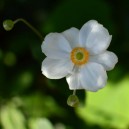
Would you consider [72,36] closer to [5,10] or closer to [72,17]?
[72,17]

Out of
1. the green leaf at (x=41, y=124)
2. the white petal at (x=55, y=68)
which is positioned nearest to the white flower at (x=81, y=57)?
the white petal at (x=55, y=68)

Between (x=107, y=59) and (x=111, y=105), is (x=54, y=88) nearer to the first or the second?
(x=111, y=105)

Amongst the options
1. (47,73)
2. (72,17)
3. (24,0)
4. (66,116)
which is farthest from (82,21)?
(47,73)

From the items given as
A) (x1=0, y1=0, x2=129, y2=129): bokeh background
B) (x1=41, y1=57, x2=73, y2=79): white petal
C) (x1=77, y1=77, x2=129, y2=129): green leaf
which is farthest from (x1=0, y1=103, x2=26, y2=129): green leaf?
(x1=41, y1=57, x2=73, y2=79): white petal

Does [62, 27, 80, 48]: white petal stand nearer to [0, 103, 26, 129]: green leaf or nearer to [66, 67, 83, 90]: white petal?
[66, 67, 83, 90]: white petal

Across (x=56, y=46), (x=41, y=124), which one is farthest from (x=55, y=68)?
(x=41, y=124)

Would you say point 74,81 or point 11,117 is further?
point 11,117
